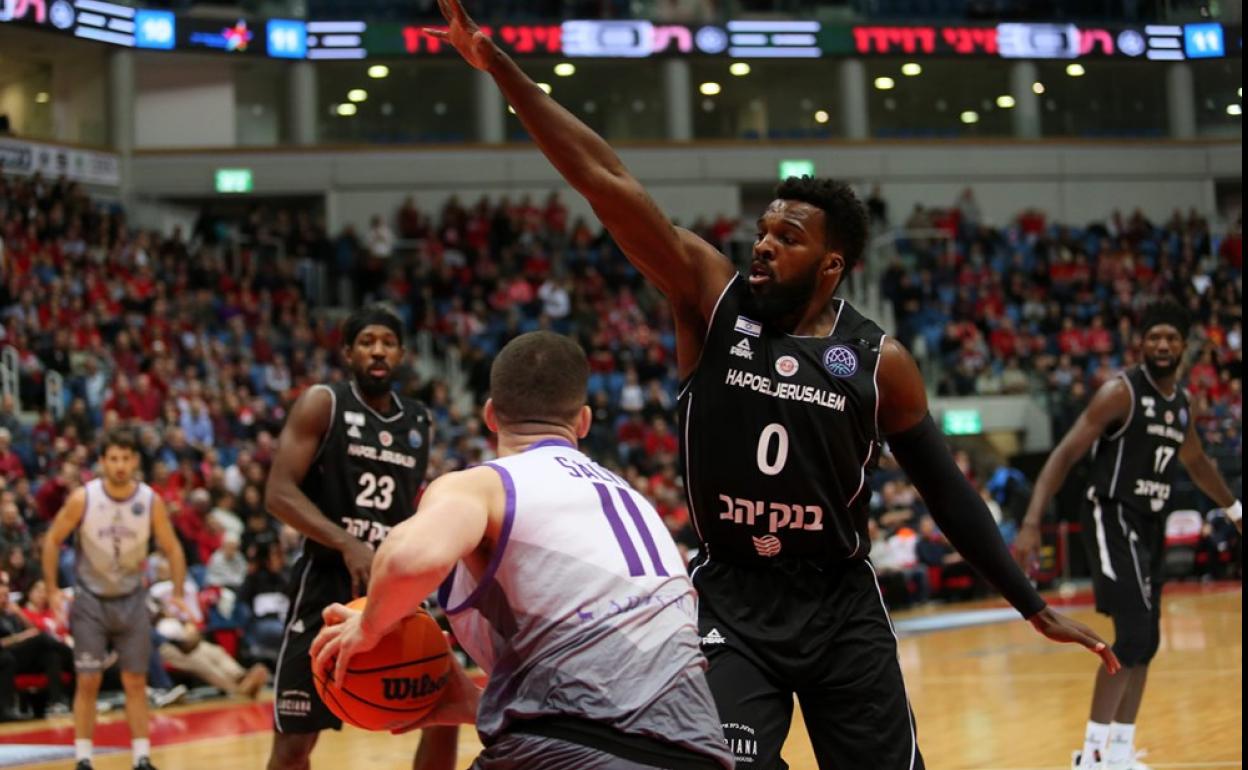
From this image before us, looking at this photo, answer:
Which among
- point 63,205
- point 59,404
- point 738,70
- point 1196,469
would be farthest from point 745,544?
point 738,70

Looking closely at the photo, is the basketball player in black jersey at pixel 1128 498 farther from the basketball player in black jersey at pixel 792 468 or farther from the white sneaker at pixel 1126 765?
the basketball player in black jersey at pixel 792 468

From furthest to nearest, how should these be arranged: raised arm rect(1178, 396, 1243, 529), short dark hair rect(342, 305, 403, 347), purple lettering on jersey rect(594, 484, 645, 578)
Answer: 1. raised arm rect(1178, 396, 1243, 529)
2. short dark hair rect(342, 305, 403, 347)
3. purple lettering on jersey rect(594, 484, 645, 578)

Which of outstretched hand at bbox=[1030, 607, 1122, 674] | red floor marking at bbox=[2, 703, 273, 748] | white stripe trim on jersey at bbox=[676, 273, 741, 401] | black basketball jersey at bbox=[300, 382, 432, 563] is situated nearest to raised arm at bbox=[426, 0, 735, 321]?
white stripe trim on jersey at bbox=[676, 273, 741, 401]

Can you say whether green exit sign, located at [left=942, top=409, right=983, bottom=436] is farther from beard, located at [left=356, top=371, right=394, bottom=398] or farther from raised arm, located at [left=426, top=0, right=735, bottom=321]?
raised arm, located at [left=426, top=0, right=735, bottom=321]

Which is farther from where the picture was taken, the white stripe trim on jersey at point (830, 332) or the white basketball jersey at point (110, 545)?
the white basketball jersey at point (110, 545)

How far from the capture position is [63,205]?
77.0 feet

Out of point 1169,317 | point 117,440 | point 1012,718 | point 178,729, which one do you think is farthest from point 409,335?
point 1169,317

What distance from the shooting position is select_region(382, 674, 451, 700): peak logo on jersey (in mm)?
3568

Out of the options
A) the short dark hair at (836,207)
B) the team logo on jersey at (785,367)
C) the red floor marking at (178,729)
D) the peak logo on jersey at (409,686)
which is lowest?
the red floor marking at (178,729)

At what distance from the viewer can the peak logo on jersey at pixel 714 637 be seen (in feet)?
14.4

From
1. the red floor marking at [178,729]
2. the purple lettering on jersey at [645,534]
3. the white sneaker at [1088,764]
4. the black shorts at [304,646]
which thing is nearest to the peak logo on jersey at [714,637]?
the purple lettering on jersey at [645,534]

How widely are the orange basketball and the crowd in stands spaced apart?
30.1 feet

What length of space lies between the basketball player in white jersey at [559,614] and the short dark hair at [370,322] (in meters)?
3.11

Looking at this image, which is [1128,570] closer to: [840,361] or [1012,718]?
[1012,718]
